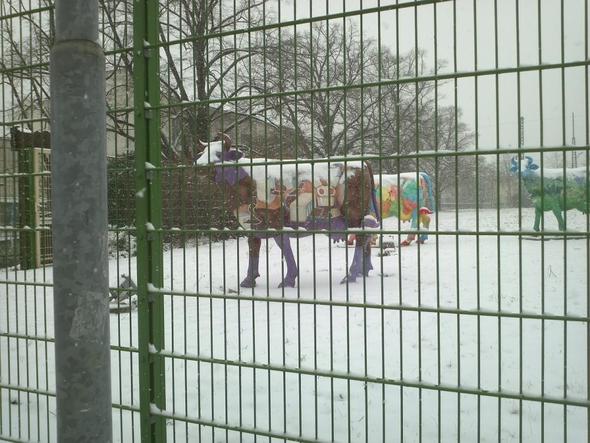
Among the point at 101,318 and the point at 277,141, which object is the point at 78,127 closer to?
the point at 101,318

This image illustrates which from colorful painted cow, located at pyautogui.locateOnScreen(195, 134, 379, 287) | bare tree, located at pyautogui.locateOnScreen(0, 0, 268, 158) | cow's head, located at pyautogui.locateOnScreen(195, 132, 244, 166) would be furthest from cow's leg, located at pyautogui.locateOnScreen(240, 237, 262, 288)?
bare tree, located at pyautogui.locateOnScreen(0, 0, 268, 158)

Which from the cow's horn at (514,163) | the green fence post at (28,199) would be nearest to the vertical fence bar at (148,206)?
the green fence post at (28,199)

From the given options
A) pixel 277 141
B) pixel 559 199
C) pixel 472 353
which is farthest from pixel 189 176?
pixel 472 353

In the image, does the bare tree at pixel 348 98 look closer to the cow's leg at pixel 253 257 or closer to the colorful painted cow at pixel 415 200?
the colorful painted cow at pixel 415 200

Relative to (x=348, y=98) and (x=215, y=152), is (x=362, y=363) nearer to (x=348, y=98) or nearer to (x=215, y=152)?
(x=215, y=152)

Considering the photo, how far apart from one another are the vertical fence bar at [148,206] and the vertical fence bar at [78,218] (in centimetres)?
139

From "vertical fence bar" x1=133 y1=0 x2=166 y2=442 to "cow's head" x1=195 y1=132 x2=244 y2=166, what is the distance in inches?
9.0

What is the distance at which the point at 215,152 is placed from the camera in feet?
9.79

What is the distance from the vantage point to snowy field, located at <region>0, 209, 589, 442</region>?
8.21ft

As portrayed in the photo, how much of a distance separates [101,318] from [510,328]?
499 centimetres

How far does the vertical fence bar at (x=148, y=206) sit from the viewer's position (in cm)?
290

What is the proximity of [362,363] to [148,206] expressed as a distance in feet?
8.94

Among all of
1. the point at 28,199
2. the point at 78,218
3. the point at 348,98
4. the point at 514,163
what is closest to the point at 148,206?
the point at 28,199

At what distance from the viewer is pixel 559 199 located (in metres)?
2.79
